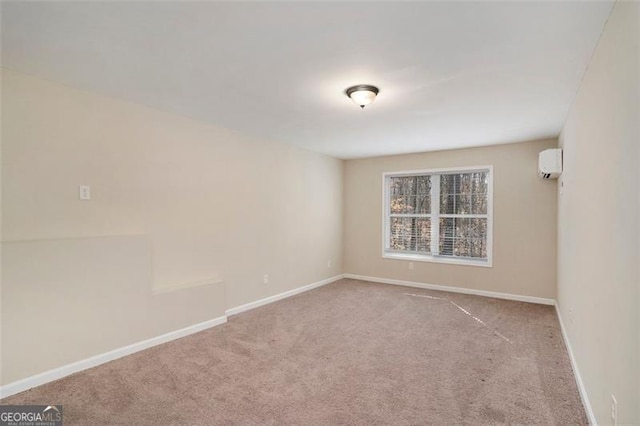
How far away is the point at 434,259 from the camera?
587 cm

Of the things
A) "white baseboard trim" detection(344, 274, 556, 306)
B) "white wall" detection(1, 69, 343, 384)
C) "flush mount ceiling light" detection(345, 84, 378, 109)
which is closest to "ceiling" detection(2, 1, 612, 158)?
"flush mount ceiling light" detection(345, 84, 378, 109)

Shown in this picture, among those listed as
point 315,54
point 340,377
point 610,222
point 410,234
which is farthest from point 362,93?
point 410,234

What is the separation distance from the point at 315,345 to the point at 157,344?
1568 millimetres

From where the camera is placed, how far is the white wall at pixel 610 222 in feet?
4.66

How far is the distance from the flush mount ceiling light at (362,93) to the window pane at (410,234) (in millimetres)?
3656

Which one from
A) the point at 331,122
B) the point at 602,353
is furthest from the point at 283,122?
the point at 602,353

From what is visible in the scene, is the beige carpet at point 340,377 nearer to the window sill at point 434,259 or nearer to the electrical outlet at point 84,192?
the window sill at point 434,259

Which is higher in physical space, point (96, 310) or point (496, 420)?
point (96, 310)

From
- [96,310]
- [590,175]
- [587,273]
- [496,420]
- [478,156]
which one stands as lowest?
[496,420]

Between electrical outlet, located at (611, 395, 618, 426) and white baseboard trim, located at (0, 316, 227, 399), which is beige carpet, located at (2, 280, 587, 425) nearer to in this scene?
white baseboard trim, located at (0, 316, 227, 399)

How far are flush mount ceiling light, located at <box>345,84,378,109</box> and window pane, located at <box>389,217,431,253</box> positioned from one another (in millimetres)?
3656

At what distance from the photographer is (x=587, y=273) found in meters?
2.34

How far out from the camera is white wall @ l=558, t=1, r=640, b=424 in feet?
4.66

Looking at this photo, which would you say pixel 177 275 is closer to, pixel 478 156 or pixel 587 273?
pixel 587 273
